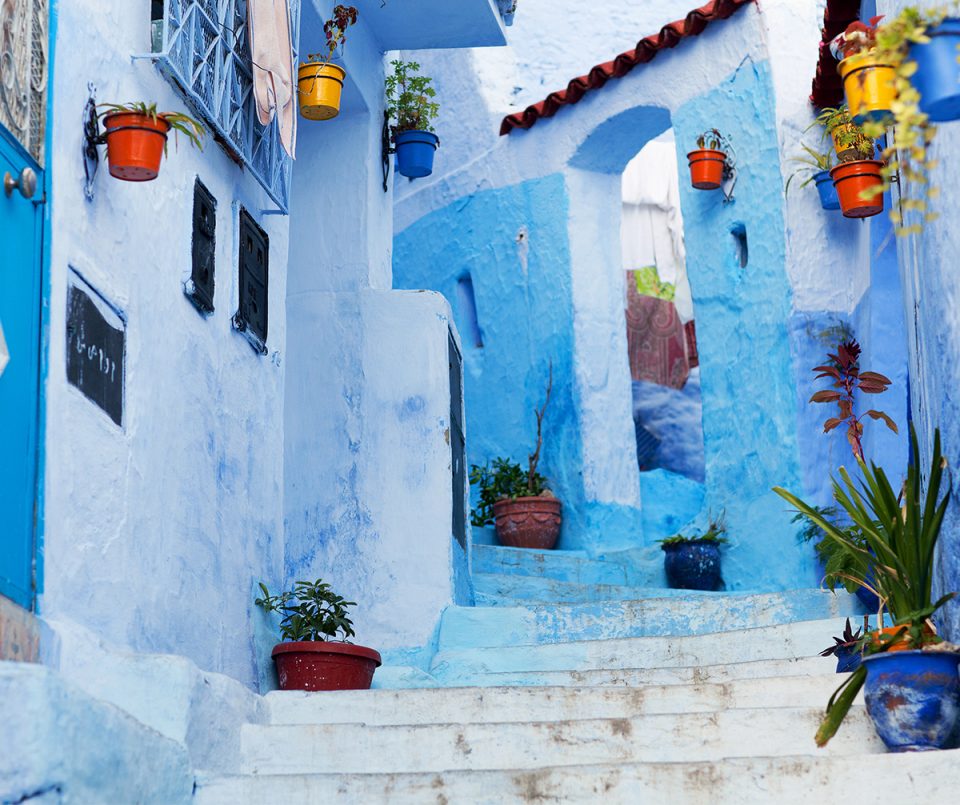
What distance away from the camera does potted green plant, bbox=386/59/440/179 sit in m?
8.75

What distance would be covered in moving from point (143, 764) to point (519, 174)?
320 inches

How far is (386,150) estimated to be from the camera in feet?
28.5

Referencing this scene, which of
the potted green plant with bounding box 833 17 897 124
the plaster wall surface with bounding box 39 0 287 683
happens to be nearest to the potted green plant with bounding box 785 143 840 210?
the plaster wall surface with bounding box 39 0 287 683

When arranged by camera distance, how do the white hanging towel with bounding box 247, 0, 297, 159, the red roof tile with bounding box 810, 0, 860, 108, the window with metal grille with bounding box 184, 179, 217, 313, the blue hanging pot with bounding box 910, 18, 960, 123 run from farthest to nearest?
the red roof tile with bounding box 810, 0, 860, 108 → the white hanging towel with bounding box 247, 0, 297, 159 → the window with metal grille with bounding box 184, 179, 217, 313 → the blue hanging pot with bounding box 910, 18, 960, 123

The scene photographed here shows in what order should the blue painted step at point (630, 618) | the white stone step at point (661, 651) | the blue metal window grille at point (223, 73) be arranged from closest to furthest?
the blue metal window grille at point (223, 73)
the white stone step at point (661, 651)
the blue painted step at point (630, 618)

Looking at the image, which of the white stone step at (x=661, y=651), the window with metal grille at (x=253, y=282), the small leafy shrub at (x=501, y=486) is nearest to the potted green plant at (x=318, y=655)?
the white stone step at (x=661, y=651)

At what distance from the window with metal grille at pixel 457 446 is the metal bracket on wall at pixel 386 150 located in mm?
1120

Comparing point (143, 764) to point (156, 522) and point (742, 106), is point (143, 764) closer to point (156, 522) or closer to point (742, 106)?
point (156, 522)

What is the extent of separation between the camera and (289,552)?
7.45 m

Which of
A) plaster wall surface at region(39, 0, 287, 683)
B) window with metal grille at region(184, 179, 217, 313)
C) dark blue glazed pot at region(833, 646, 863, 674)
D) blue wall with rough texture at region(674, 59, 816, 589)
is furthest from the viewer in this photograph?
blue wall with rough texture at region(674, 59, 816, 589)

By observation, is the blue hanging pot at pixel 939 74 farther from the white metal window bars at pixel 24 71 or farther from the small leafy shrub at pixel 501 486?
the small leafy shrub at pixel 501 486

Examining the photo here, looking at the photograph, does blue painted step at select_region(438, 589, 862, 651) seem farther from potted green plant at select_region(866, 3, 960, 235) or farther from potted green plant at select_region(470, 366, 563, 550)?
potted green plant at select_region(866, 3, 960, 235)

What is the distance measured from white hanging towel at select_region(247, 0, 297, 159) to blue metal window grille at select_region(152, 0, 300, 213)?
52 mm

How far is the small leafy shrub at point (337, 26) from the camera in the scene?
7.53 m
